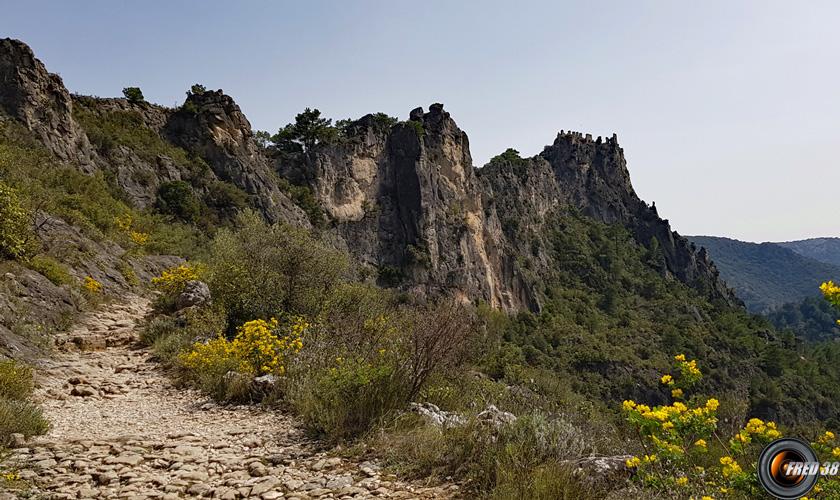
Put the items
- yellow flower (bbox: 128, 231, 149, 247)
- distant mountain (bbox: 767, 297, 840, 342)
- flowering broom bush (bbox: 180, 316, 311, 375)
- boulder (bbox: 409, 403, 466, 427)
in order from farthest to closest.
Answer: distant mountain (bbox: 767, 297, 840, 342) → yellow flower (bbox: 128, 231, 149, 247) → flowering broom bush (bbox: 180, 316, 311, 375) → boulder (bbox: 409, 403, 466, 427)

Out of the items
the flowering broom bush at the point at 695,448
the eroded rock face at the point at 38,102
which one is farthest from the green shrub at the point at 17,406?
the eroded rock face at the point at 38,102

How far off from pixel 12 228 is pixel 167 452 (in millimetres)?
8833

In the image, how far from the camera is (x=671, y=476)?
3.12 m

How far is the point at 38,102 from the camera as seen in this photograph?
26.3m

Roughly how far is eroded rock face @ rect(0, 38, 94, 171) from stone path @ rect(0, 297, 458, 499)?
24940mm

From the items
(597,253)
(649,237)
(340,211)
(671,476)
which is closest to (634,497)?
(671,476)

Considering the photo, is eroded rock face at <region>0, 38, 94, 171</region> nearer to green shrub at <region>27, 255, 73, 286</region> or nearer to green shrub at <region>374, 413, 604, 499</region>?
green shrub at <region>27, 255, 73, 286</region>

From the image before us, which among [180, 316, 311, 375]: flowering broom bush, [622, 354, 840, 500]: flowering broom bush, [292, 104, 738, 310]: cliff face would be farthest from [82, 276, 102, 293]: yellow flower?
[292, 104, 738, 310]: cliff face

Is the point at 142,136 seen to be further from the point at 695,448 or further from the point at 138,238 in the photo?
the point at 695,448

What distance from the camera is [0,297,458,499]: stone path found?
3738 millimetres

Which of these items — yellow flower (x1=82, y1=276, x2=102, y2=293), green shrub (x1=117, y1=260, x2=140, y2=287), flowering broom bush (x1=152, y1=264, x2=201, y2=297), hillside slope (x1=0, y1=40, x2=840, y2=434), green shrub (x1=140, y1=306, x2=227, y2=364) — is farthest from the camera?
hillside slope (x1=0, y1=40, x2=840, y2=434)

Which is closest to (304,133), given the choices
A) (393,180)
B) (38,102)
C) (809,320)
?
(393,180)

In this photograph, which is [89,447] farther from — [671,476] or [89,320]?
[89,320]

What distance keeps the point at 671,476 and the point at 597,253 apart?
3885 inches
